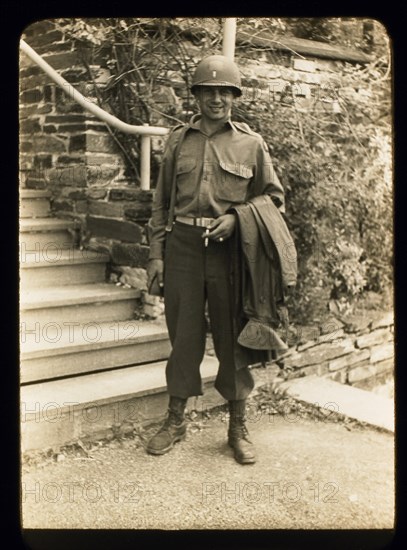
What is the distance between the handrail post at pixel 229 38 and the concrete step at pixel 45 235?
1.44m

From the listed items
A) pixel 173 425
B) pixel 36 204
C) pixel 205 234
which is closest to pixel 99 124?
pixel 36 204

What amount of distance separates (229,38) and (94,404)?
7.16 ft

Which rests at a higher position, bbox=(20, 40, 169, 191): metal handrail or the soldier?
bbox=(20, 40, 169, 191): metal handrail

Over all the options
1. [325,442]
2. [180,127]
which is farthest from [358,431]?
[180,127]

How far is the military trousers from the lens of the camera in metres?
3.76

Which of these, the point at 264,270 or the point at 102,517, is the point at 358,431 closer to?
the point at 264,270

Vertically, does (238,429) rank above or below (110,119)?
A: below

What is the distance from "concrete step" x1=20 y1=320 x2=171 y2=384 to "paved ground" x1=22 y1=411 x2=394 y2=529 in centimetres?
48

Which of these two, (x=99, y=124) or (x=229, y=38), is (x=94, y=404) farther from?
(x=229, y=38)

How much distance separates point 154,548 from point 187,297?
1.29m

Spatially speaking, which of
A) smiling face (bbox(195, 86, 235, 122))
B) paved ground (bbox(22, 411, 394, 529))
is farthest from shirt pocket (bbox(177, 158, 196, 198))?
paved ground (bbox(22, 411, 394, 529))

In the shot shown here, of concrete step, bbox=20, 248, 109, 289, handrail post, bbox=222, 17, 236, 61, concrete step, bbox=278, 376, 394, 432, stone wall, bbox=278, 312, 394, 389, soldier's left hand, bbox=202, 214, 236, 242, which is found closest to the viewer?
soldier's left hand, bbox=202, 214, 236, 242

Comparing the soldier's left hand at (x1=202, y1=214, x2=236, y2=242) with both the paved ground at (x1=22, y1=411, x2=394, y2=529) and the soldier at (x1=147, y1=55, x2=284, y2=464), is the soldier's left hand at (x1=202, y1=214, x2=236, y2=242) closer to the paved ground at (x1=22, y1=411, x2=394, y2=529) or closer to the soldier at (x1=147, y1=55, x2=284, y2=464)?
the soldier at (x1=147, y1=55, x2=284, y2=464)

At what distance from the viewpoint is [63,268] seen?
166 inches
